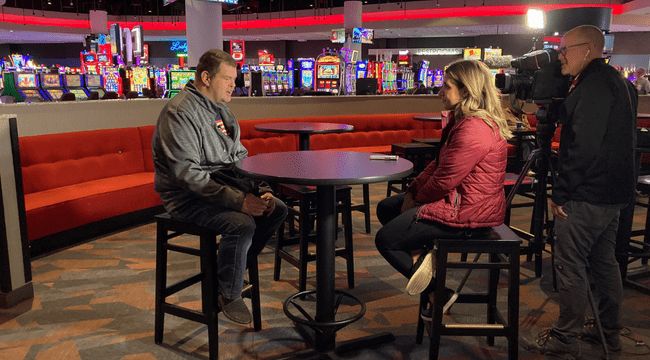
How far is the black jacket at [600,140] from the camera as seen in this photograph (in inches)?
75.5

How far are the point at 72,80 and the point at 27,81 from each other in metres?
0.89

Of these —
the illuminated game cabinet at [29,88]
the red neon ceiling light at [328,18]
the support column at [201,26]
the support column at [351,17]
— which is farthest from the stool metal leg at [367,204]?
the red neon ceiling light at [328,18]

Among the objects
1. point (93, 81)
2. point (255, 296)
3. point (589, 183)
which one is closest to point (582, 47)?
point (589, 183)

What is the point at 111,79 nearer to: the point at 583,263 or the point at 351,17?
the point at 351,17

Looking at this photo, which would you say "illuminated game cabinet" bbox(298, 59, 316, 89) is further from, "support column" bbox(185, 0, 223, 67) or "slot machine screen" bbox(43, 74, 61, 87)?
"slot machine screen" bbox(43, 74, 61, 87)

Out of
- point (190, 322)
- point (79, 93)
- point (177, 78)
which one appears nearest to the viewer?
point (190, 322)

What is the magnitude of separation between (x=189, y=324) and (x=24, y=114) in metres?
2.32

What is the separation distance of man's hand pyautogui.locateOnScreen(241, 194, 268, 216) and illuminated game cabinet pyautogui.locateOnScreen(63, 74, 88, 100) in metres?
8.00

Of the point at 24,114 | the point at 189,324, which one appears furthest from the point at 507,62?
the point at 24,114

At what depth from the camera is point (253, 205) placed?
2.15 metres

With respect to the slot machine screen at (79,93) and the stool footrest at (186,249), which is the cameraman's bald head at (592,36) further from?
the slot machine screen at (79,93)

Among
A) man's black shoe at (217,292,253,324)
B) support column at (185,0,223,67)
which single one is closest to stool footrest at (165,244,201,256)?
man's black shoe at (217,292,253,324)

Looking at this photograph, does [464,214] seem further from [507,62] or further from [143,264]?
[143,264]

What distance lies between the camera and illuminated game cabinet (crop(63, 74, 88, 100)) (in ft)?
29.4
